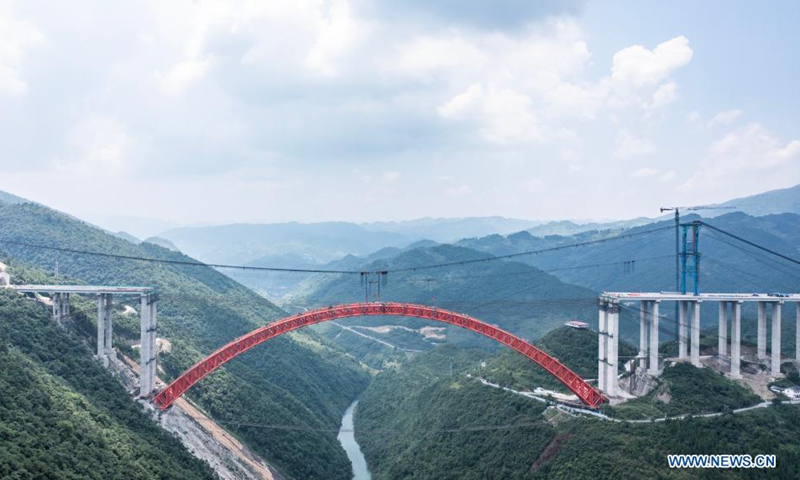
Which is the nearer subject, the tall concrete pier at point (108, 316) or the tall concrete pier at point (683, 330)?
the tall concrete pier at point (108, 316)

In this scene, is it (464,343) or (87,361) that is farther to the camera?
(464,343)

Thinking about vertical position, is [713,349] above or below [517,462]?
above

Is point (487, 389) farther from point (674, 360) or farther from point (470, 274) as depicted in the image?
point (470, 274)

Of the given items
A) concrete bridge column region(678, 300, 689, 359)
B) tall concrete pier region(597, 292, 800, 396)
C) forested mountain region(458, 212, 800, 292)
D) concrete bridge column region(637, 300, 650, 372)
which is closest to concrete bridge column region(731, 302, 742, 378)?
tall concrete pier region(597, 292, 800, 396)

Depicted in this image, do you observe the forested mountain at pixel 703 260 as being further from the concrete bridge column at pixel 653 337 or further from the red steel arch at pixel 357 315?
the red steel arch at pixel 357 315

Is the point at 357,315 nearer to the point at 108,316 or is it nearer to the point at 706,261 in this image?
the point at 108,316

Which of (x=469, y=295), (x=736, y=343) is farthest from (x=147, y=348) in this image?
(x=469, y=295)

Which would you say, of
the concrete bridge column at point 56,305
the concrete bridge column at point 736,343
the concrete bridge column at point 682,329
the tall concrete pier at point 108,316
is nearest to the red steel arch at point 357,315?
the tall concrete pier at point 108,316

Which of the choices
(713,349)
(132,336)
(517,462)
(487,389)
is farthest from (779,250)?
(132,336)
